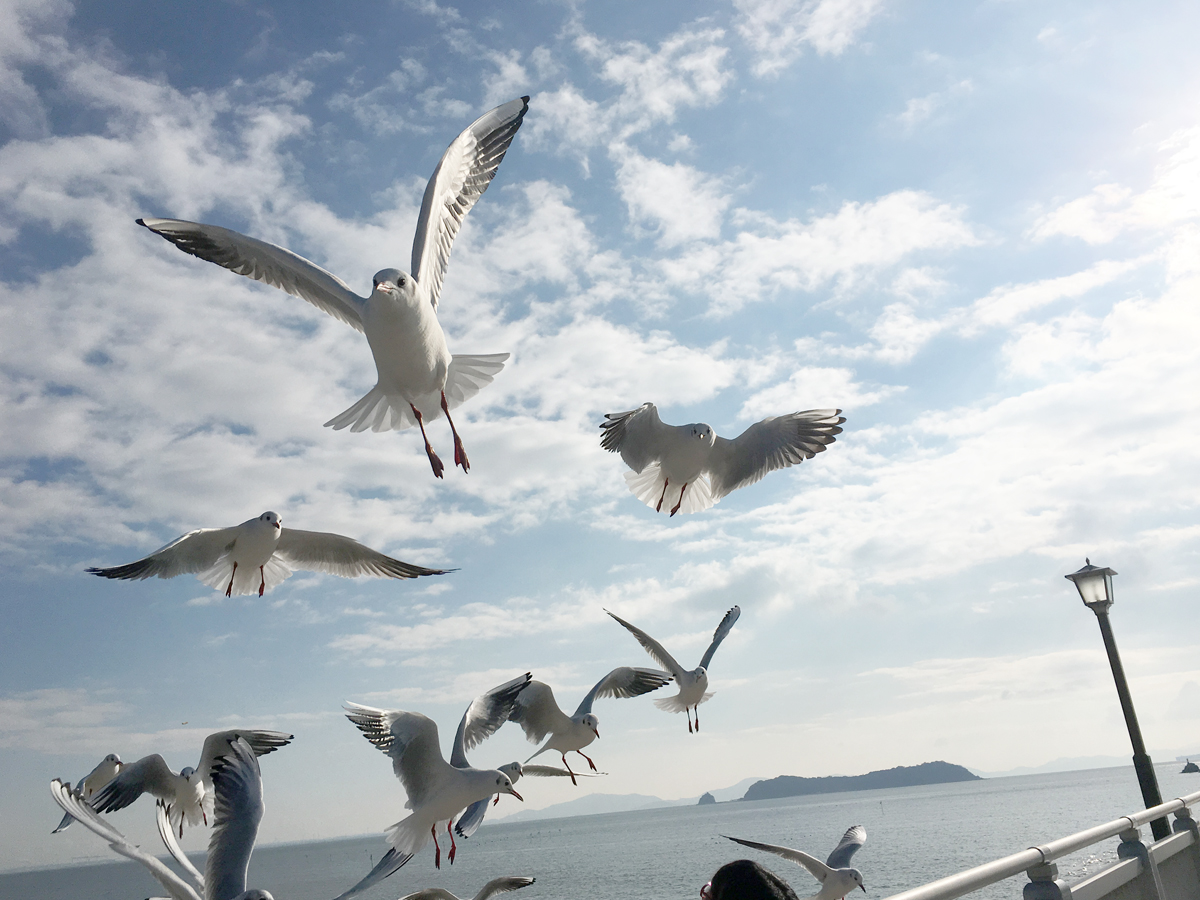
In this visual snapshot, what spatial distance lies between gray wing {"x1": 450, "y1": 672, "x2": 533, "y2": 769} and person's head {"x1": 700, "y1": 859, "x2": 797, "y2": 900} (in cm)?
496

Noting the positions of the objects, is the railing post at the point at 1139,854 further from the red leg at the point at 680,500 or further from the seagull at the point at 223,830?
the red leg at the point at 680,500

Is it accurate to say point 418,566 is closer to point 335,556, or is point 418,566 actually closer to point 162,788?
point 335,556

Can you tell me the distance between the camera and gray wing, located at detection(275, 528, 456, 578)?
7.30m

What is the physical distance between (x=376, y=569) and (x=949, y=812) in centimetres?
10696

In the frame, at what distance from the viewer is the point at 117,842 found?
3.95 meters

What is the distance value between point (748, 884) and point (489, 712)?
557 centimetres

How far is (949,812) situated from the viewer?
322 ft

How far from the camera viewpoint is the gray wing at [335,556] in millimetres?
7297

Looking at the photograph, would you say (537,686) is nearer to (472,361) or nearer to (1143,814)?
(472,361)

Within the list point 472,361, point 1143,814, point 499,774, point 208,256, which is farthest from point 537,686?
point 1143,814

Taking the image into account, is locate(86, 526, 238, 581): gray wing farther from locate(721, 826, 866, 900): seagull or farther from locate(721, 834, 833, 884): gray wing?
locate(721, 826, 866, 900): seagull

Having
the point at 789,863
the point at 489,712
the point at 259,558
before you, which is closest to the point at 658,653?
the point at 489,712

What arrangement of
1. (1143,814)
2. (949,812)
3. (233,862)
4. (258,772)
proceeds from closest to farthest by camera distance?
(1143,814), (233,862), (258,772), (949,812)

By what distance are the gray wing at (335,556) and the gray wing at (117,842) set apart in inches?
124
